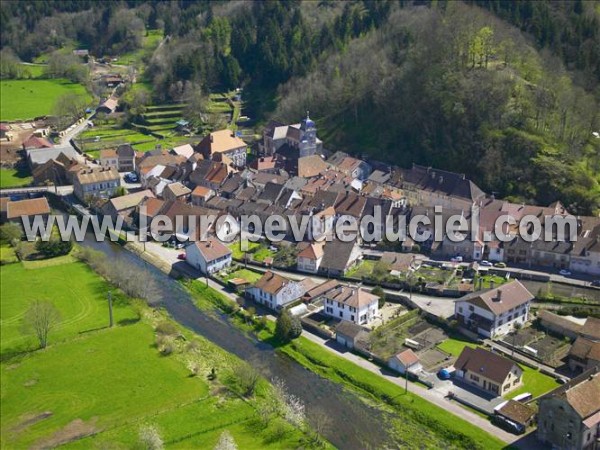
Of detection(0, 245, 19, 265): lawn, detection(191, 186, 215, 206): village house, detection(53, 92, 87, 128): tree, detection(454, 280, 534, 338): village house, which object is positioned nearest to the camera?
detection(454, 280, 534, 338): village house

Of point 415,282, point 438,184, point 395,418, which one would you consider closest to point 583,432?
point 395,418

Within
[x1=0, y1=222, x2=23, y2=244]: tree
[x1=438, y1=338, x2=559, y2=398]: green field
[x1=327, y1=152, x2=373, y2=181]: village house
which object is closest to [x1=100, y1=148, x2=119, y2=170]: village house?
[x1=0, y1=222, x2=23, y2=244]: tree

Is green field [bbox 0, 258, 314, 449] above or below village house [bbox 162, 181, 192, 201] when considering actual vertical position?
below

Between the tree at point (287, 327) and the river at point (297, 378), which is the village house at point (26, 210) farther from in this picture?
the tree at point (287, 327)

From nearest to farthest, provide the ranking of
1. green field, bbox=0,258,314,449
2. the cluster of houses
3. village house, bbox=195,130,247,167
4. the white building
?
green field, bbox=0,258,314,449 → the white building → the cluster of houses → village house, bbox=195,130,247,167

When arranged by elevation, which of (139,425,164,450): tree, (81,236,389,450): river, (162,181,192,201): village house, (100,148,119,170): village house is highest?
(100,148,119,170): village house

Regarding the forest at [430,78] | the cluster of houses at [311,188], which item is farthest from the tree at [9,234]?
the forest at [430,78]

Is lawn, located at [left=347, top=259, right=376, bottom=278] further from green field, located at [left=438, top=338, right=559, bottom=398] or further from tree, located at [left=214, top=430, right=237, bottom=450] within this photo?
tree, located at [left=214, top=430, right=237, bottom=450]

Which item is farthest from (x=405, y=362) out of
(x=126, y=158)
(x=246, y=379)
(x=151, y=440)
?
(x=126, y=158)
